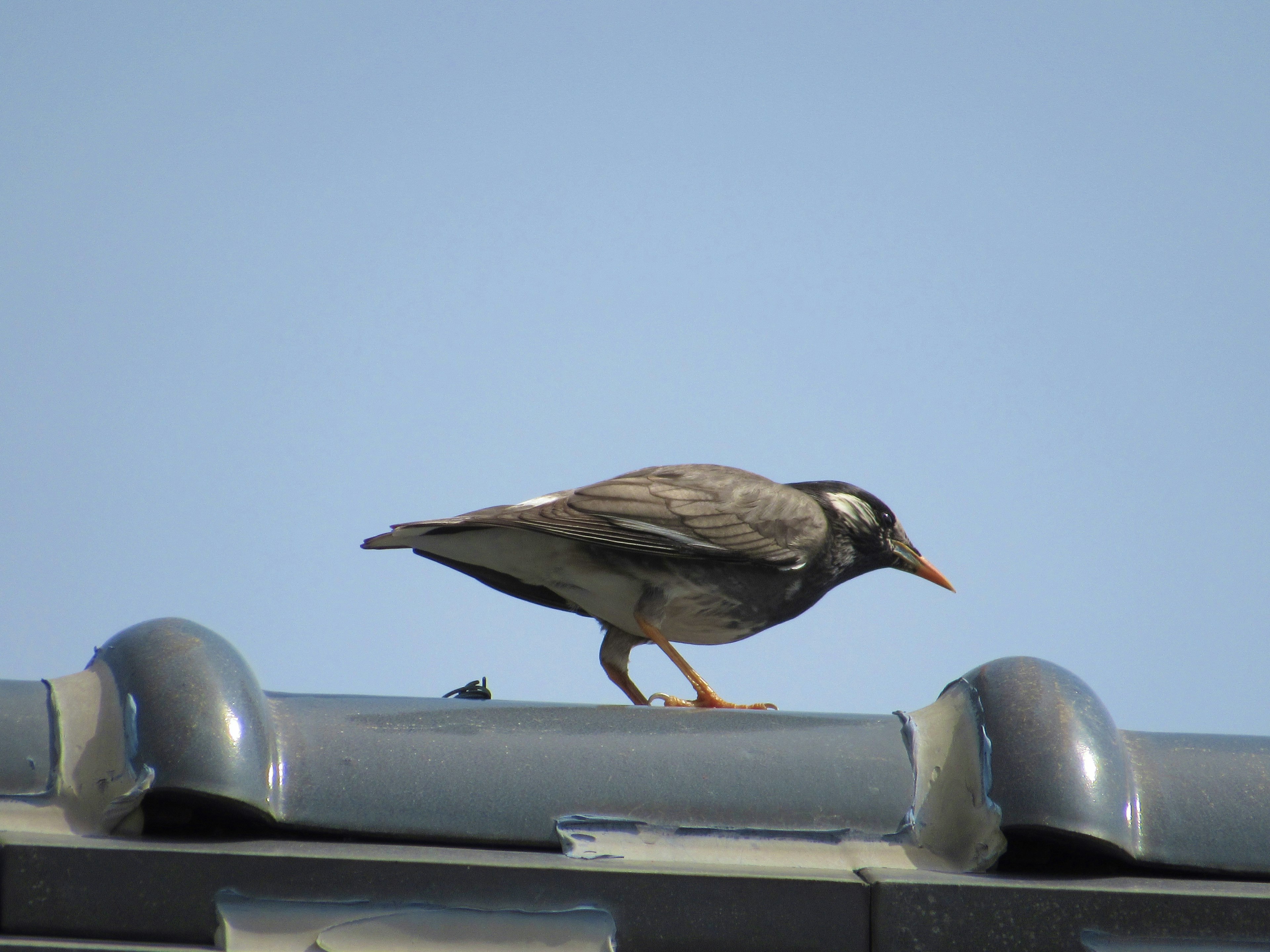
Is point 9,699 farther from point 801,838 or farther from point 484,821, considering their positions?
point 801,838

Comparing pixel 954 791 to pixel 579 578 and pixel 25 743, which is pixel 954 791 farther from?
pixel 579 578

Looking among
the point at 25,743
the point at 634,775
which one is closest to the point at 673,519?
the point at 634,775

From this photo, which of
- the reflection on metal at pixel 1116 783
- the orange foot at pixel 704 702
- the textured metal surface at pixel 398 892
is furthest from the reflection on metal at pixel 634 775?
the orange foot at pixel 704 702

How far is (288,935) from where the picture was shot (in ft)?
5.30

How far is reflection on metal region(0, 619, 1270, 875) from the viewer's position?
182 cm

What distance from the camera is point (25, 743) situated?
190cm

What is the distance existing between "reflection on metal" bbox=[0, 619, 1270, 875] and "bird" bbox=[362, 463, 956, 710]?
6.16 feet

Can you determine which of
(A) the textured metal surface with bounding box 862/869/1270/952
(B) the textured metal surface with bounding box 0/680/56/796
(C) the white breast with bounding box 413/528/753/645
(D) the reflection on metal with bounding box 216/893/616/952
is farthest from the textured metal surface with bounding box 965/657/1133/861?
(C) the white breast with bounding box 413/528/753/645

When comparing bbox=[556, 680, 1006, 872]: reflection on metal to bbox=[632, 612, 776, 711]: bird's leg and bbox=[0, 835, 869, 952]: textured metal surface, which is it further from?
bbox=[632, 612, 776, 711]: bird's leg

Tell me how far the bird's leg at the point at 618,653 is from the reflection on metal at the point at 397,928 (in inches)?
106

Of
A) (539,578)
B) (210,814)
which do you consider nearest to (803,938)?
(210,814)

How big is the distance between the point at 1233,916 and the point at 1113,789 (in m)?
0.24

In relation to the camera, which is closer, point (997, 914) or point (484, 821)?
point (997, 914)

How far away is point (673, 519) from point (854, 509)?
99cm
